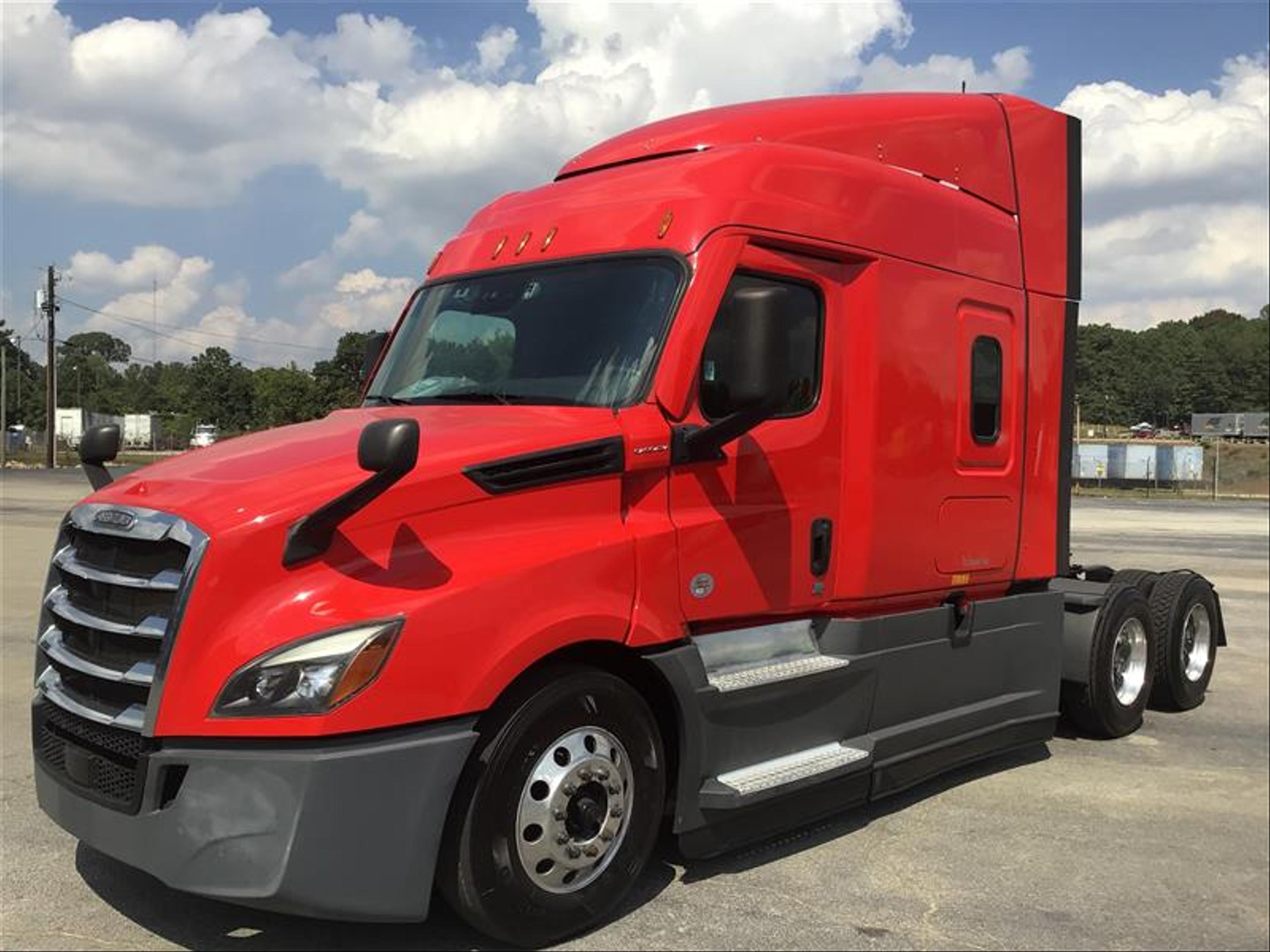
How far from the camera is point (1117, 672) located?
670cm

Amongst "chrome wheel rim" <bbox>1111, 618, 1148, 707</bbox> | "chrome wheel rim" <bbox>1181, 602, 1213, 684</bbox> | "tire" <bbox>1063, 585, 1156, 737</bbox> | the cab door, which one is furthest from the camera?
"chrome wheel rim" <bbox>1181, 602, 1213, 684</bbox>

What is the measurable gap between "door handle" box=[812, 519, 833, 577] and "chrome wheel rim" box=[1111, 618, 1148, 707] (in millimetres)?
3065

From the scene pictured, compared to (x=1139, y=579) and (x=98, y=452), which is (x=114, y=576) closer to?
(x=98, y=452)

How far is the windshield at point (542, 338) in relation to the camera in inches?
159

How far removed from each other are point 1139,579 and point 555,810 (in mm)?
5451

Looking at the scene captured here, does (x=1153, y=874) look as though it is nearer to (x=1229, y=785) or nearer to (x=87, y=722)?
(x=1229, y=785)

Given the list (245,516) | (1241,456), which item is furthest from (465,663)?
(1241,456)

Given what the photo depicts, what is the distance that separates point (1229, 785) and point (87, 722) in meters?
5.63

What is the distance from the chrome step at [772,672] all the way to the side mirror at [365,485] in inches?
61.7

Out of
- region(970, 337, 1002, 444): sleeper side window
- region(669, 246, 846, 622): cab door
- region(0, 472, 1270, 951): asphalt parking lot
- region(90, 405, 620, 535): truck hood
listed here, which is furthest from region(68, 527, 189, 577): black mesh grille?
region(970, 337, 1002, 444): sleeper side window

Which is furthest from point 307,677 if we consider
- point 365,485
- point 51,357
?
point 51,357

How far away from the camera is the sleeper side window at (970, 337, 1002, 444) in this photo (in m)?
5.39

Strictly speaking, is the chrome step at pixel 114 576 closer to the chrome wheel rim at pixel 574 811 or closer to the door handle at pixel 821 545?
the chrome wheel rim at pixel 574 811

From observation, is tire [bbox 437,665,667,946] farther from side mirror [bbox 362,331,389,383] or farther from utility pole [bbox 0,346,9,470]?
utility pole [bbox 0,346,9,470]
